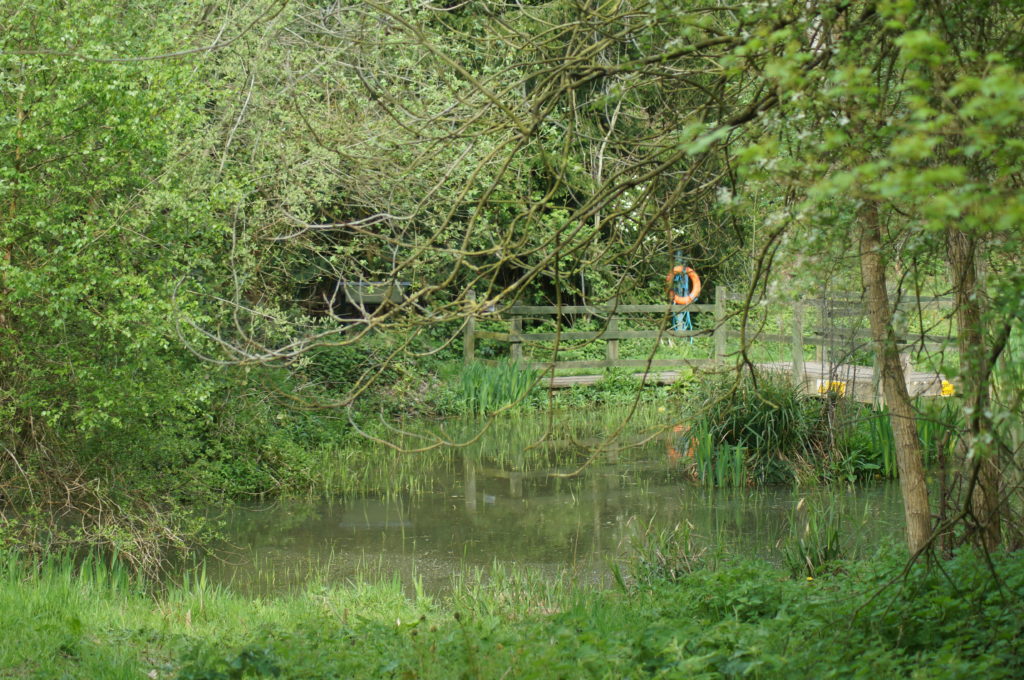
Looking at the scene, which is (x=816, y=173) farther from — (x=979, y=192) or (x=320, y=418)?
(x=320, y=418)

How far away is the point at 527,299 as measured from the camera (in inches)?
727

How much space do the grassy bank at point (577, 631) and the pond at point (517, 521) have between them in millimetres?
868

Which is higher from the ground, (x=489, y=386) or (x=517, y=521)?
(x=489, y=386)

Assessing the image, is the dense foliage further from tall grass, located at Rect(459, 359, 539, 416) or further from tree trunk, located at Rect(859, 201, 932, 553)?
tall grass, located at Rect(459, 359, 539, 416)

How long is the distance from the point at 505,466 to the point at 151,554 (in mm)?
Result: 4678

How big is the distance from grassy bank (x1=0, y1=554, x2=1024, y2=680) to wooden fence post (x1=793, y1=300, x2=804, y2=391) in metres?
4.54

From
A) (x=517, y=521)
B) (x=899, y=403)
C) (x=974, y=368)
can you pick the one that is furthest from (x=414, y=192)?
(x=974, y=368)

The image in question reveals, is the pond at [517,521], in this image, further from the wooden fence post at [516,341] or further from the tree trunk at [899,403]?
the wooden fence post at [516,341]

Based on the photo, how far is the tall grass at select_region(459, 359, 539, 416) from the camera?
13898mm

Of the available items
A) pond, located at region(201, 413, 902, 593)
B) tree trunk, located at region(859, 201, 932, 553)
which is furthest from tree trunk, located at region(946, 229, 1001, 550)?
pond, located at region(201, 413, 902, 593)

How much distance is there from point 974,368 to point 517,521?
6261 mm

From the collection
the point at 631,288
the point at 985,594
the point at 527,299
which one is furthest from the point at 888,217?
the point at 527,299

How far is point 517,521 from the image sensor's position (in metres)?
8.64

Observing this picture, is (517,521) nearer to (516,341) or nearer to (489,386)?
(489,386)
